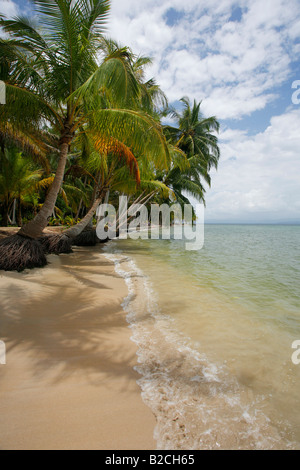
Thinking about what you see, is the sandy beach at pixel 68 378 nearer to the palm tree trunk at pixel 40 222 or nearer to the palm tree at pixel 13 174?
the palm tree trunk at pixel 40 222

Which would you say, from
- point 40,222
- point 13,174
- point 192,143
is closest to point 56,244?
point 40,222

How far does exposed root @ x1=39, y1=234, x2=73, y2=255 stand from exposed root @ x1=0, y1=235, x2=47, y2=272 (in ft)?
6.42

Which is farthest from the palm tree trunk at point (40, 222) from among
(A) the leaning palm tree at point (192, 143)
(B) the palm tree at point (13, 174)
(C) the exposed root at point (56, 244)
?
(A) the leaning palm tree at point (192, 143)

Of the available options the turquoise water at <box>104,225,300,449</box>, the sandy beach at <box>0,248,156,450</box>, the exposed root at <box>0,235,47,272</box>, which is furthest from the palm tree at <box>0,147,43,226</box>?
the turquoise water at <box>104,225,300,449</box>

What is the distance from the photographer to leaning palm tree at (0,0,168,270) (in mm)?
5230

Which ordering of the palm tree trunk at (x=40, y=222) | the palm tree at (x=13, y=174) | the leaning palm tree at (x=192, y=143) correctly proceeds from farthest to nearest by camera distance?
the leaning palm tree at (x=192, y=143)
the palm tree at (x=13, y=174)
the palm tree trunk at (x=40, y=222)

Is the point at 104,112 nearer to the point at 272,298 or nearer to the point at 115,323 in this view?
the point at 115,323

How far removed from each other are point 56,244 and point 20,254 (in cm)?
270

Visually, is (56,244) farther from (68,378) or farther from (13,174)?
(68,378)

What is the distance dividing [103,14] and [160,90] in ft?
23.3

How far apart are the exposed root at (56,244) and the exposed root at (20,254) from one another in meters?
1.96

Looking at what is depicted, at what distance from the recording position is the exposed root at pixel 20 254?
5086 mm

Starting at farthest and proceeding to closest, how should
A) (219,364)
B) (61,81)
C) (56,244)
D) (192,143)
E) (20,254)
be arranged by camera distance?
(192,143), (56,244), (61,81), (20,254), (219,364)

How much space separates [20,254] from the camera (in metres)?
5.34
